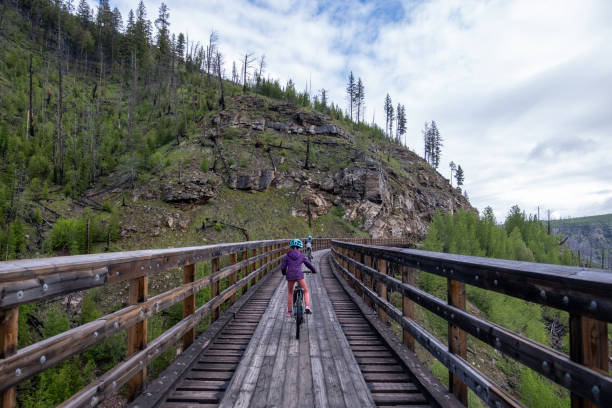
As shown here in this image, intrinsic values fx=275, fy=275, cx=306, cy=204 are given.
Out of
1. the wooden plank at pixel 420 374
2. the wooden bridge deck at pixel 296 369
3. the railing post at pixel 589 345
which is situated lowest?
the wooden bridge deck at pixel 296 369

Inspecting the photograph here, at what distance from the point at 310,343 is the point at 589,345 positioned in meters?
3.77

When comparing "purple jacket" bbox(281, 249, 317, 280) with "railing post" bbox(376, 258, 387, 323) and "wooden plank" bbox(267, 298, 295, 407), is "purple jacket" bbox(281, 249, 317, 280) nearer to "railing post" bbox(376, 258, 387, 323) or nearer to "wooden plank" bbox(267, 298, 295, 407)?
"wooden plank" bbox(267, 298, 295, 407)

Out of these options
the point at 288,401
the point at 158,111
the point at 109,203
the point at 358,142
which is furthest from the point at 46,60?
the point at 288,401

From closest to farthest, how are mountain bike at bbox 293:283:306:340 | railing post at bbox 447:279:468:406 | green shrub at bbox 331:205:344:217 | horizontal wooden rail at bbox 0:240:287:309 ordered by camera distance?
1. horizontal wooden rail at bbox 0:240:287:309
2. railing post at bbox 447:279:468:406
3. mountain bike at bbox 293:283:306:340
4. green shrub at bbox 331:205:344:217

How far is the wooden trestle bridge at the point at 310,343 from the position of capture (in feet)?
4.58

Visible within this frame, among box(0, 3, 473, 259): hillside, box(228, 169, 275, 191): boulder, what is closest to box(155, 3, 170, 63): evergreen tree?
box(0, 3, 473, 259): hillside

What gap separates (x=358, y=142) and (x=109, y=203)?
154ft

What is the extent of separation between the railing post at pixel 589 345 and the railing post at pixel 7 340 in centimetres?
279

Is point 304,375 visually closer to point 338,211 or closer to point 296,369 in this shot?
point 296,369

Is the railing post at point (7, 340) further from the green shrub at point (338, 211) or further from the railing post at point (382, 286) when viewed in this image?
the green shrub at point (338, 211)

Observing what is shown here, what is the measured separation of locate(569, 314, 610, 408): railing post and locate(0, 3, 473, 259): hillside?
97.0 feet

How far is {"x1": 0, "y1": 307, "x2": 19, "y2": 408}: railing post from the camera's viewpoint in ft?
4.42

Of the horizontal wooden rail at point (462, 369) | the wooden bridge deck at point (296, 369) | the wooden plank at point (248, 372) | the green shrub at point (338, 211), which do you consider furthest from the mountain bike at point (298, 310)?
the green shrub at point (338, 211)

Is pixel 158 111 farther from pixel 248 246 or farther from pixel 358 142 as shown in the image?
pixel 248 246
